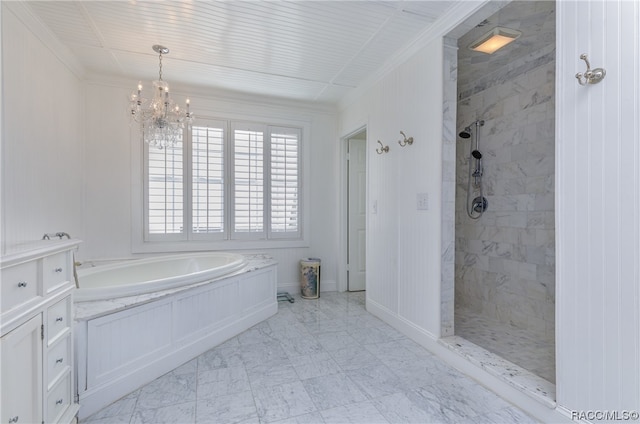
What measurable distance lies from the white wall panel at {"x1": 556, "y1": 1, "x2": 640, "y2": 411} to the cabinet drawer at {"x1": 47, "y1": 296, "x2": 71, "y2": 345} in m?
2.49

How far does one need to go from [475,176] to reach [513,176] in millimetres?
434

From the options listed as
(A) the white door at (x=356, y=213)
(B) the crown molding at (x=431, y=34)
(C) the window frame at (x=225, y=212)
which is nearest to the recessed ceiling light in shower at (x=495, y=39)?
(B) the crown molding at (x=431, y=34)

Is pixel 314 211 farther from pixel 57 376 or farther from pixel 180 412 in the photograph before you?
pixel 57 376

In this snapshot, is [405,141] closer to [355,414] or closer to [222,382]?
[355,414]

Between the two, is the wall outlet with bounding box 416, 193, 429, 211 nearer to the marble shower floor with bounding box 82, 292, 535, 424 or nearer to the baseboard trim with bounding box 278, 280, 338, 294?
the marble shower floor with bounding box 82, 292, 535, 424

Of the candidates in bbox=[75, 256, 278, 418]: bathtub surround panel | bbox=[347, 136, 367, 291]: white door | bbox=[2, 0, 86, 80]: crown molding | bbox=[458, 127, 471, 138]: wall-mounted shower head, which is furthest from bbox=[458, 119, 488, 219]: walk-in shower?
bbox=[2, 0, 86, 80]: crown molding

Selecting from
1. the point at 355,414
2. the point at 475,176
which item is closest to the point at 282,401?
the point at 355,414

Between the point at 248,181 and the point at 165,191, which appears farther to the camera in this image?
the point at 248,181

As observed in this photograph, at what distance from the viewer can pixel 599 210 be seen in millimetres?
1476

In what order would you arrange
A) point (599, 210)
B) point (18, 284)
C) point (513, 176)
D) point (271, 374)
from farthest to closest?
point (513, 176), point (271, 374), point (599, 210), point (18, 284)

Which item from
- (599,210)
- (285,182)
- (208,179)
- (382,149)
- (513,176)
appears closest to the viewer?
(599,210)

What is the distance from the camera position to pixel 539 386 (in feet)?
5.99

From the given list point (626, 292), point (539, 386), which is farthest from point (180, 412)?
point (626, 292)

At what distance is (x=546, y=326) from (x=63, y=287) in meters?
3.59
